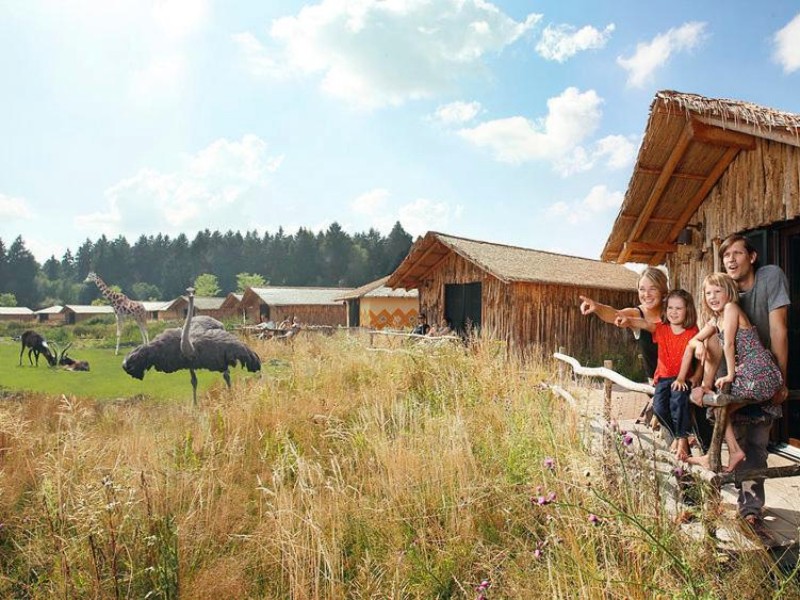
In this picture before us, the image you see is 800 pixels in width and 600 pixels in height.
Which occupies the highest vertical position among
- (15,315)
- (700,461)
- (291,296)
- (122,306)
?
(291,296)

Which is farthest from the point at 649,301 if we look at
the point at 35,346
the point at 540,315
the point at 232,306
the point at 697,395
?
the point at 232,306

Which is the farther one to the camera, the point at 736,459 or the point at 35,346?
the point at 35,346

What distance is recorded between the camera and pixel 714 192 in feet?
18.0

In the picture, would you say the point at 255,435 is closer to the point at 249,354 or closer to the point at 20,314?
the point at 249,354

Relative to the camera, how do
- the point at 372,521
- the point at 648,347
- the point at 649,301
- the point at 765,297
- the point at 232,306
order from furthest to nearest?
the point at 232,306, the point at 648,347, the point at 649,301, the point at 372,521, the point at 765,297

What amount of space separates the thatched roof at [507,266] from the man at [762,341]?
8.40 metres

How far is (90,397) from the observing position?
7.30m

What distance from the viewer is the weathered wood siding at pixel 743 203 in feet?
14.5

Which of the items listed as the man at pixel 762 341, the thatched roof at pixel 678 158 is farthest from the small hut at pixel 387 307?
the man at pixel 762 341

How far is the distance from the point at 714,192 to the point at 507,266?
7.35 metres

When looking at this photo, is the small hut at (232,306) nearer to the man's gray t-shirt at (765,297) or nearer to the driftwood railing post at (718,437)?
the man's gray t-shirt at (765,297)

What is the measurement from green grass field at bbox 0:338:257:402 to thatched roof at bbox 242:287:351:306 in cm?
2308

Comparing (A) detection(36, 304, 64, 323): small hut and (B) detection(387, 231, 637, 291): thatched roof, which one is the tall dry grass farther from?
(A) detection(36, 304, 64, 323): small hut

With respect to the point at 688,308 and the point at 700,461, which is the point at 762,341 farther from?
the point at 700,461
